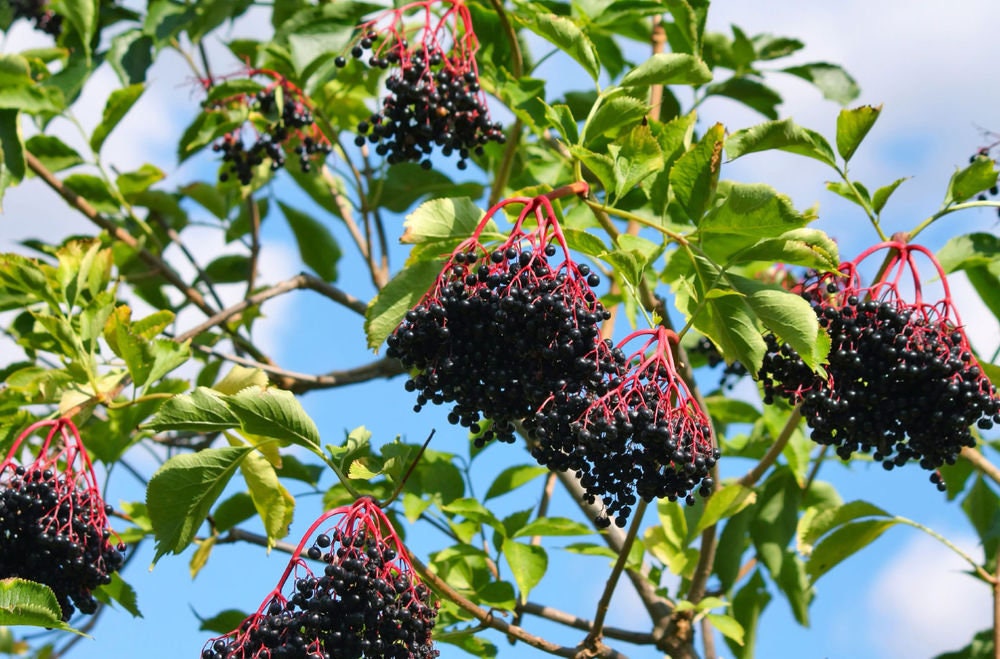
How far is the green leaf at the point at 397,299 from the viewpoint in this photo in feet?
8.68

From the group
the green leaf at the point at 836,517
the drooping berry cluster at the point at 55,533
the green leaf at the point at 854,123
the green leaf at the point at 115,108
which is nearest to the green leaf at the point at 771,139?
the green leaf at the point at 854,123

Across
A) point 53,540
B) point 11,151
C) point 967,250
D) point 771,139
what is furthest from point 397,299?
point 11,151

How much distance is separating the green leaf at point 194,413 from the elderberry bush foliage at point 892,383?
1295mm

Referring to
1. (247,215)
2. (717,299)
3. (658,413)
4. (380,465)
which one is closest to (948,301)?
(717,299)

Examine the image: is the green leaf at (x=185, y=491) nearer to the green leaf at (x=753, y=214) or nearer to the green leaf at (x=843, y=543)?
the green leaf at (x=753, y=214)

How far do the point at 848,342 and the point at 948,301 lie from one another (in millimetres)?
331

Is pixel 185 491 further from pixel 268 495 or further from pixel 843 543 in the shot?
pixel 843 543

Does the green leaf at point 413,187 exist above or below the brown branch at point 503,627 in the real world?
above

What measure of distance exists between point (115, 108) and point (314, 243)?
111cm

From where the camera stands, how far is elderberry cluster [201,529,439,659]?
7.66 ft

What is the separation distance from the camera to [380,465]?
9.21 ft

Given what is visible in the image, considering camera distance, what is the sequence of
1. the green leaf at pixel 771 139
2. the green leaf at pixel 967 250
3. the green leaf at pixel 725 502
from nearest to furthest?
the green leaf at pixel 771 139, the green leaf at pixel 967 250, the green leaf at pixel 725 502

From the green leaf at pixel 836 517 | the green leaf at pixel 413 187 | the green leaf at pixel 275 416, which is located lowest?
the green leaf at pixel 836 517

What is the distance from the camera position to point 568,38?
2.88 meters
